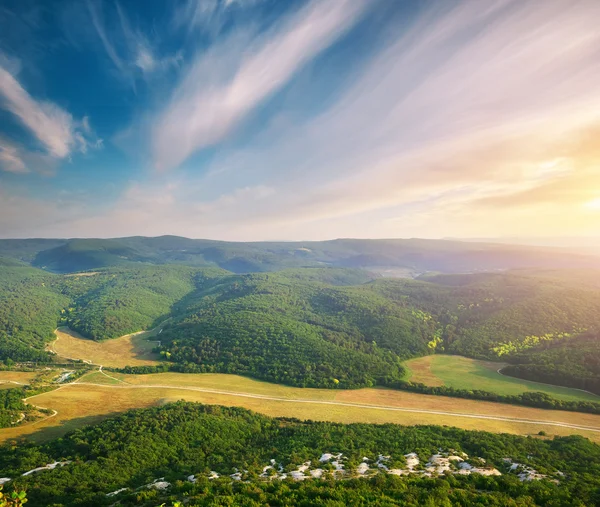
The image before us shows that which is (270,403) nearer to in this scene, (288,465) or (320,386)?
(320,386)

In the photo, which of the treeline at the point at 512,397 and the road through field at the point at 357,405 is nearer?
the road through field at the point at 357,405

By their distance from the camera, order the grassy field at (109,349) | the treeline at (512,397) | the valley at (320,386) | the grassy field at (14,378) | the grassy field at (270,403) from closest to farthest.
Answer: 1. the valley at (320,386)
2. the grassy field at (270,403)
3. the treeline at (512,397)
4. the grassy field at (14,378)
5. the grassy field at (109,349)

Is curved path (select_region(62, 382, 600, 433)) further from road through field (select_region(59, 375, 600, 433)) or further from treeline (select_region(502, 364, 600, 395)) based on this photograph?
treeline (select_region(502, 364, 600, 395))

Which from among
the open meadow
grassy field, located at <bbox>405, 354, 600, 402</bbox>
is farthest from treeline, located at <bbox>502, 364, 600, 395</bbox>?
the open meadow

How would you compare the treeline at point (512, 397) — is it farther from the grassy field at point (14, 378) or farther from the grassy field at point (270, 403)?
the grassy field at point (14, 378)

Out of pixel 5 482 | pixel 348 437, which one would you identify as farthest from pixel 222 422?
pixel 5 482

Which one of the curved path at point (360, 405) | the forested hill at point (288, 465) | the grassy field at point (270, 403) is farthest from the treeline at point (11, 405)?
the forested hill at point (288, 465)

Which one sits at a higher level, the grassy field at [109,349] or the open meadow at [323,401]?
the open meadow at [323,401]

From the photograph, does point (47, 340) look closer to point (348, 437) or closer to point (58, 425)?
point (58, 425)
